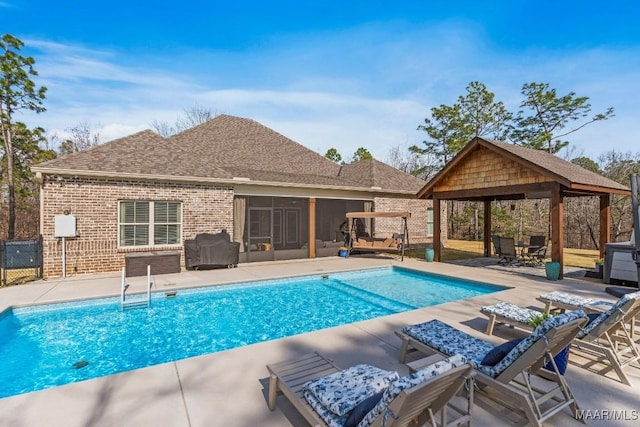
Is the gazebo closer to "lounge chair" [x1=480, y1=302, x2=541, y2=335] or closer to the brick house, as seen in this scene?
the brick house

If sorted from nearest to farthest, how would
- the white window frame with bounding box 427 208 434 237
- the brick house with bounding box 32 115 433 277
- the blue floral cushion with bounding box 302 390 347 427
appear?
the blue floral cushion with bounding box 302 390 347 427 < the brick house with bounding box 32 115 433 277 < the white window frame with bounding box 427 208 434 237

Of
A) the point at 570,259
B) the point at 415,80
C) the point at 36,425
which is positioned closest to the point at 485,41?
the point at 415,80

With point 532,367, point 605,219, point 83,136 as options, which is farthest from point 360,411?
point 83,136

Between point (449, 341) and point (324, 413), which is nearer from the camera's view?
point (324, 413)

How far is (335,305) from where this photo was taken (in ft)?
27.8

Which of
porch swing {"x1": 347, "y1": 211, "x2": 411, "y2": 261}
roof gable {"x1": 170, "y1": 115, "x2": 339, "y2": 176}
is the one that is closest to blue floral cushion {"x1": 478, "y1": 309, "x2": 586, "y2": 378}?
porch swing {"x1": 347, "y1": 211, "x2": 411, "y2": 261}

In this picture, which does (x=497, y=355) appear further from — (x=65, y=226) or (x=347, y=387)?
(x=65, y=226)

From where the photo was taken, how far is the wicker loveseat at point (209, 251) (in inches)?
450

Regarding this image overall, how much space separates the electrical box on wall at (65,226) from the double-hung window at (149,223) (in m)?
1.30

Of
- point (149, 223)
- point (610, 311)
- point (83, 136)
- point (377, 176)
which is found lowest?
point (610, 311)

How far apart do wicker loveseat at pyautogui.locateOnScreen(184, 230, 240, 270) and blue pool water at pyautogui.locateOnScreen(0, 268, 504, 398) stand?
2.38m

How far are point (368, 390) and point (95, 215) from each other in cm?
1138

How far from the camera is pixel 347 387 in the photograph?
2.81 m

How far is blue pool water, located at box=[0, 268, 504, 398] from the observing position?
17.0ft
